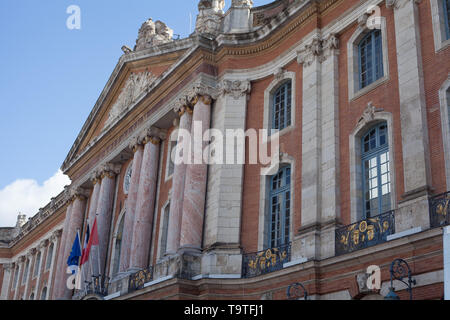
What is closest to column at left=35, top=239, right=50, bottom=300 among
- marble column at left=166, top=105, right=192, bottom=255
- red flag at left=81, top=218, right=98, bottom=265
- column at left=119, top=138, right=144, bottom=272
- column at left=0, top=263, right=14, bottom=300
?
column at left=0, top=263, right=14, bottom=300

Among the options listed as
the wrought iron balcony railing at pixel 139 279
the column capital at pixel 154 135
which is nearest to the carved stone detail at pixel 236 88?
the column capital at pixel 154 135

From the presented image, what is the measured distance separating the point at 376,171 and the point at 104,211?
14.1 metres

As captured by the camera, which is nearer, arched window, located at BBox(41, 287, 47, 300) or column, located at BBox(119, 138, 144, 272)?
column, located at BBox(119, 138, 144, 272)

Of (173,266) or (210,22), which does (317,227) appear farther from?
(210,22)

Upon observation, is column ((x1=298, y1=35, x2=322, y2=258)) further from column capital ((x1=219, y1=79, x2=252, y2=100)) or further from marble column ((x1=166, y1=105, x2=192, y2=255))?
marble column ((x1=166, y1=105, x2=192, y2=255))

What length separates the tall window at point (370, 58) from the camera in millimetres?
15914

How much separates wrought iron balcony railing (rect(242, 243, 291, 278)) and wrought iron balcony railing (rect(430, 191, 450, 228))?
461cm

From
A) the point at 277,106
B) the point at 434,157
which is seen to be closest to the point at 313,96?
the point at 277,106

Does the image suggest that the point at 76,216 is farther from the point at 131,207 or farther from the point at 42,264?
the point at 42,264

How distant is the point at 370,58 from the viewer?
53.6 feet

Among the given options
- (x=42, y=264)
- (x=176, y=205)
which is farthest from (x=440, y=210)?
(x=42, y=264)

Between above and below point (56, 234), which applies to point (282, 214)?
below

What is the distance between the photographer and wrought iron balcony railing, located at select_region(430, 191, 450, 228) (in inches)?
464

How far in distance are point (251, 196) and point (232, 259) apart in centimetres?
207
